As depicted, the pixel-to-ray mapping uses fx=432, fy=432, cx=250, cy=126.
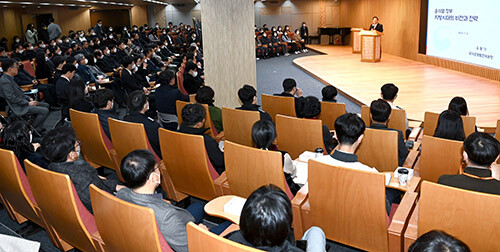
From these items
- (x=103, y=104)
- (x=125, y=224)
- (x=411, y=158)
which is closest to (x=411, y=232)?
(x=411, y=158)

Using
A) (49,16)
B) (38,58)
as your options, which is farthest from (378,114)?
(49,16)

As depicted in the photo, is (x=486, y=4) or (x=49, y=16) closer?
(x=486, y=4)

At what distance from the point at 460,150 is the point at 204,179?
2.02 metres

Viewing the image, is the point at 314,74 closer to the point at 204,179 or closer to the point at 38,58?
the point at 38,58

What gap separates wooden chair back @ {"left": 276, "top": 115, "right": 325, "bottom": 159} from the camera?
4016mm

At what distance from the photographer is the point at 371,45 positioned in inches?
535

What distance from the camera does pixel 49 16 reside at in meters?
22.6

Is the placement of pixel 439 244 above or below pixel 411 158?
above

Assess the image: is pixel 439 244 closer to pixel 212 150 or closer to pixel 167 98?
pixel 212 150

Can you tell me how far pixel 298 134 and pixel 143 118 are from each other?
1.64 m

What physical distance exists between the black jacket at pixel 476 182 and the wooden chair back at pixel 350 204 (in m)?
0.47

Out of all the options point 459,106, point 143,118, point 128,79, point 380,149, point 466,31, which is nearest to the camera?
point 380,149

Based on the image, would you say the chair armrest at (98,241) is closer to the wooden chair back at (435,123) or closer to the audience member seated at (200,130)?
the audience member seated at (200,130)

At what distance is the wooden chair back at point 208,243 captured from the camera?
1768mm
